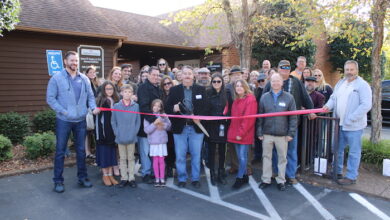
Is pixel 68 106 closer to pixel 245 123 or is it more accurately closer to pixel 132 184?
pixel 132 184

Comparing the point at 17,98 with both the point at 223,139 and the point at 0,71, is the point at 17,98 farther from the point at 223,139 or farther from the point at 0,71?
the point at 223,139

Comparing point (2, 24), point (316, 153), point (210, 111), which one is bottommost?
point (316, 153)

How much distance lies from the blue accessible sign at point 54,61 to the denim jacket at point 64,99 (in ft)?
13.5

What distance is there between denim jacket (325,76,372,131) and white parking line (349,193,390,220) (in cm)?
106

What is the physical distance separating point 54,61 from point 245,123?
630cm

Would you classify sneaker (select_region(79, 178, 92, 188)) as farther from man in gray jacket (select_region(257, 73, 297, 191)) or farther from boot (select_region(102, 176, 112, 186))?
man in gray jacket (select_region(257, 73, 297, 191))

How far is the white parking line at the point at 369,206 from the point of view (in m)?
3.70

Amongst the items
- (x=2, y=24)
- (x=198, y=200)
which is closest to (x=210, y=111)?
(x=198, y=200)

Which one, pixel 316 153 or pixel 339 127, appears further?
pixel 316 153

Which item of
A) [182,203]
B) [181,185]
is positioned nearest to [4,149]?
[181,185]

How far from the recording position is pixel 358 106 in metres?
4.52

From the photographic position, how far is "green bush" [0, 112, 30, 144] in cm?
727

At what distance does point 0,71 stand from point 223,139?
7.75m

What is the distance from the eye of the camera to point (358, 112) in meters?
4.45
